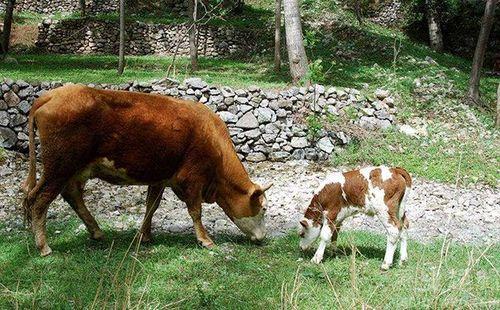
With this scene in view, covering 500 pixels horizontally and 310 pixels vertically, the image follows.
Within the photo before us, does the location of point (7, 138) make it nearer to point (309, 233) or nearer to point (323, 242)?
point (309, 233)

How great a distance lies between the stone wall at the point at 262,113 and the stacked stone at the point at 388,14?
686 inches

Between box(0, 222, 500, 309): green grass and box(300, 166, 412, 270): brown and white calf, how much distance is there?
0.31m

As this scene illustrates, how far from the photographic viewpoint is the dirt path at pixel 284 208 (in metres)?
8.14

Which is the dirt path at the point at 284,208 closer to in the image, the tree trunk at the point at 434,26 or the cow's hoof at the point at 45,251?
the cow's hoof at the point at 45,251

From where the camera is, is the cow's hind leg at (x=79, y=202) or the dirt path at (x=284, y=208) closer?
the cow's hind leg at (x=79, y=202)

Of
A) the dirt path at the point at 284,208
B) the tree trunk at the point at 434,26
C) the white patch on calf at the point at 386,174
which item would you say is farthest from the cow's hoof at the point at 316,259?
the tree trunk at the point at 434,26

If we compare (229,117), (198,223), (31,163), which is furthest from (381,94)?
(31,163)

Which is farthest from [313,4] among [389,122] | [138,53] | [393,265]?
[393,265]

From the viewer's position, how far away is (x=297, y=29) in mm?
14383

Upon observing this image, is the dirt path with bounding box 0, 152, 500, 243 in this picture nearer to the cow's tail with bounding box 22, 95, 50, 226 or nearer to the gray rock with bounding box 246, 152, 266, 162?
the gray rock with bounding box 246, 152, 266, 162

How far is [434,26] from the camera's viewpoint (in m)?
25.8

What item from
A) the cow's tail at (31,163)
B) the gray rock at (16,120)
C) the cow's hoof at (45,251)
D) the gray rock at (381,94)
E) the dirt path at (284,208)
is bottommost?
the dirt path at (284,208)

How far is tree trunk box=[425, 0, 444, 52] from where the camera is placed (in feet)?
84.7

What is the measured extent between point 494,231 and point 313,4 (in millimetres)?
20852
